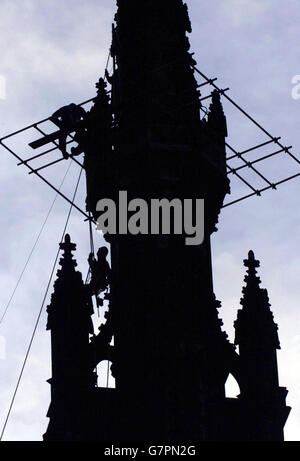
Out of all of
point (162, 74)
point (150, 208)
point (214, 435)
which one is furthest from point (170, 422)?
point (162, 74)

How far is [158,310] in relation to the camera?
96.5 metres

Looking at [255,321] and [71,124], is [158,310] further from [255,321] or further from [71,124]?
[71,124]

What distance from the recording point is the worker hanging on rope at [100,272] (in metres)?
97.8

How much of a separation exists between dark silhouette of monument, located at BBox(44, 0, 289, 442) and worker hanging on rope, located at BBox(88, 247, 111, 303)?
0.78ft

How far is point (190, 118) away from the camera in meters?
102

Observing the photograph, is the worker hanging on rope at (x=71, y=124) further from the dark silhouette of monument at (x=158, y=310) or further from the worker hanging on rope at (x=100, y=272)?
the worker hanging on rope at (x=100, y=272)

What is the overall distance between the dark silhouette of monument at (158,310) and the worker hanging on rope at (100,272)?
24 centimetres

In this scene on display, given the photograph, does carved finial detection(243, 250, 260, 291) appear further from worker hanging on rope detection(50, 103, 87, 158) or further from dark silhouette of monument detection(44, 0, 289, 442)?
worker hanging on rope detection(50, 103, 87, 158)

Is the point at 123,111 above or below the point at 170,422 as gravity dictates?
above

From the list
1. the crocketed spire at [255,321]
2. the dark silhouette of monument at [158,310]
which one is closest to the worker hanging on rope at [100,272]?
the dark silhouette of monument at [158,310]

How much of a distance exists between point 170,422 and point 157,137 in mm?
12368

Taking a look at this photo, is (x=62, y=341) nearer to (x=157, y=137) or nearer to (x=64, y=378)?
(x=64, y=378)
